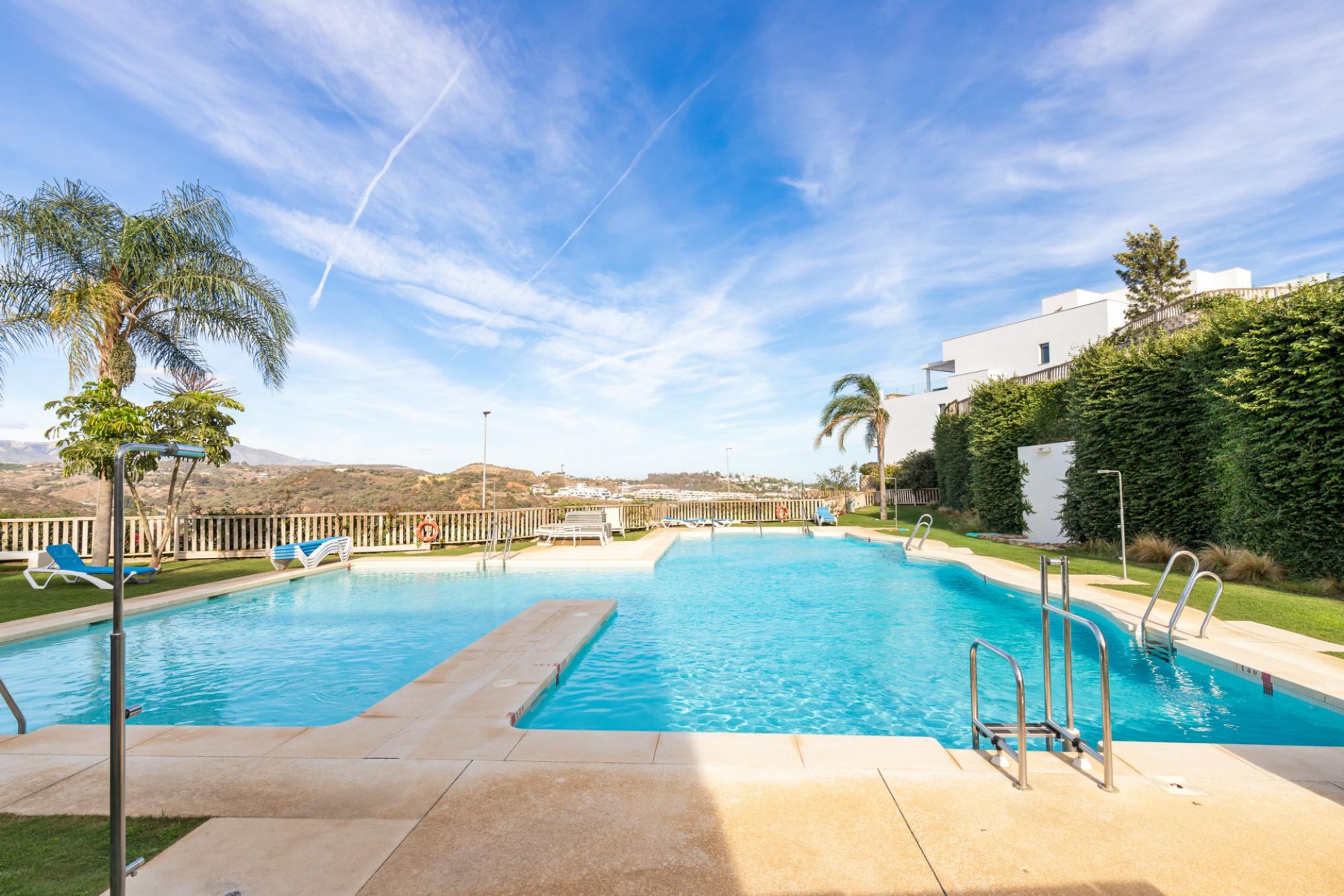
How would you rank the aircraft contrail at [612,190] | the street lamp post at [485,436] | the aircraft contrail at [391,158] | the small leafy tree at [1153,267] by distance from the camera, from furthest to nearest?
the small leafy tree at [1153,267], the street lamp post at [485,436], the aircraft contrail at [612,190], the aircraft contrail at [391,158]

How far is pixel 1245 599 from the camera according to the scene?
7078 mm

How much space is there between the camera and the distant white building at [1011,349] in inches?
1216

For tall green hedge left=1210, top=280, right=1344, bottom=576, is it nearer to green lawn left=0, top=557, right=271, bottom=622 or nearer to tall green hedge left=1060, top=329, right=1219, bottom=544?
tall green hedge left=1060, top=329, right=1219, bottom=544

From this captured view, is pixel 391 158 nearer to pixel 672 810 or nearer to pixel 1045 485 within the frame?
pixel 672 810

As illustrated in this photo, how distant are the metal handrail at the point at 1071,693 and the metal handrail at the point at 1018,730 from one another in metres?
0.17

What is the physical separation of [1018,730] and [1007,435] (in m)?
15.5

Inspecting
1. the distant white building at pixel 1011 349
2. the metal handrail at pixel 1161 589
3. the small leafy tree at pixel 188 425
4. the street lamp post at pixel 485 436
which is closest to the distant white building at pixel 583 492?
the street lamp post at pixel 485 436

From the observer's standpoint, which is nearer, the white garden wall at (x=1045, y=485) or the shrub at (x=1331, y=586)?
the shrub at (x=1331, y=586)

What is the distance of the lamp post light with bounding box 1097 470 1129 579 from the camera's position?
324 inches

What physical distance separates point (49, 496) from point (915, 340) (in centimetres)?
3248

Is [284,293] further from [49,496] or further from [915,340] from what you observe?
[915,340]

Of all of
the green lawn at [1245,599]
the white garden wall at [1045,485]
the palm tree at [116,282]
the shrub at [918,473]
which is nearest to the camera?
the green lawn at [1245,599]

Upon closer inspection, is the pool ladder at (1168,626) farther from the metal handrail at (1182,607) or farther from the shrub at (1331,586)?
the shrub at (1331,586)

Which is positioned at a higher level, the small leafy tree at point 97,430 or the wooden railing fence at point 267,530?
the small leafy tree at point 97,430
